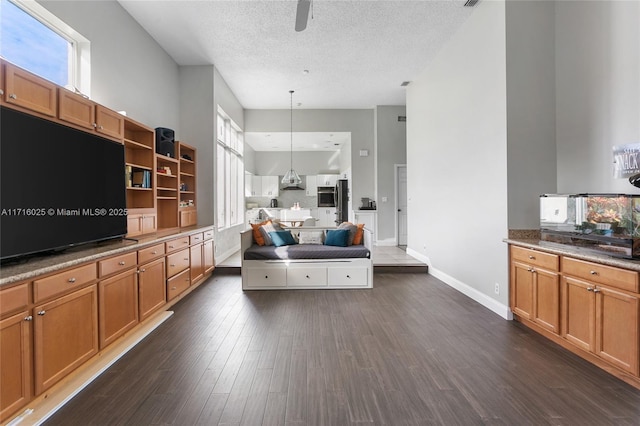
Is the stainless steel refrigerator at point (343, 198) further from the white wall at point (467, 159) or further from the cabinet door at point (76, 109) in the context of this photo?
the cabinet door at point (76, 109)

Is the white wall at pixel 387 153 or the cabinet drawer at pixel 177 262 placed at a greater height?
the white wall at pixel 387 153

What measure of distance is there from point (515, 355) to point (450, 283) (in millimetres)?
1921

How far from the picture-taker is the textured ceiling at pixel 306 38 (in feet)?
11.7

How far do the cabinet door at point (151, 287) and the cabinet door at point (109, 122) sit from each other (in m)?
1.34

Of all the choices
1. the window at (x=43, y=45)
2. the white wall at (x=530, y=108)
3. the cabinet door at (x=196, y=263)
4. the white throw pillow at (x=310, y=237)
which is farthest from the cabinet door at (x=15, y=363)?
the white wall at (x=530, y=108)

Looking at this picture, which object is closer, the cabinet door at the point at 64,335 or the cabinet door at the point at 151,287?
the cabinet door at the point at 64,335

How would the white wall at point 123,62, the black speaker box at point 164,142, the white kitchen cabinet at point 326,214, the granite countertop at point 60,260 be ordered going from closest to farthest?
the granite countertop at point 60,260 < the white wall at point 123,62 < the black speaker box at point 164,142 < the white kitchen cabinet at point 326,214

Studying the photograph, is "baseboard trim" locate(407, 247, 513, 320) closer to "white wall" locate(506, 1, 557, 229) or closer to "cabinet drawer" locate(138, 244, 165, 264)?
"white wall" locate(506, 1, 557, 229)

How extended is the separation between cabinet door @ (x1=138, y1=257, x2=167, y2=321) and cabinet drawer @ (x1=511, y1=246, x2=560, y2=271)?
372 cm

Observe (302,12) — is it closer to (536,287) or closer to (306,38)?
(306,38)

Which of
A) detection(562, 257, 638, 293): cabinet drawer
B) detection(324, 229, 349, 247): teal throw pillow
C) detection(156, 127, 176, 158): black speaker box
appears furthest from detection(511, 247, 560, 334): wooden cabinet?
detection(156, 127, 176, 158): black speaker box

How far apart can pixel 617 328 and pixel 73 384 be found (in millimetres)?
3738

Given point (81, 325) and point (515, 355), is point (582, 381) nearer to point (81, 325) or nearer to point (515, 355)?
point (515, 355)

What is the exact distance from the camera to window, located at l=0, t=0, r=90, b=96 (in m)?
2.34
